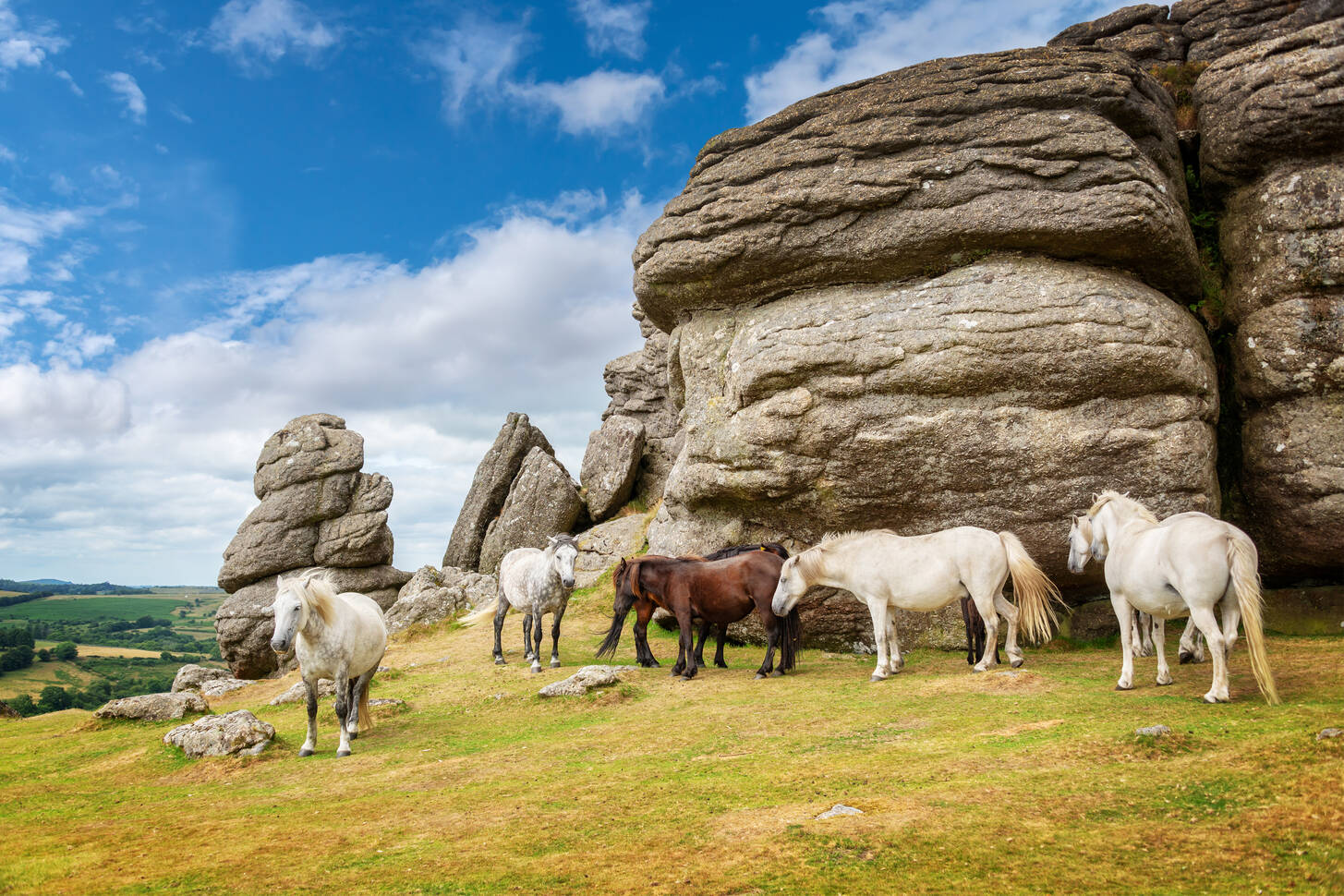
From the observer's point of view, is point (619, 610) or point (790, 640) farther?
point (619, 610)

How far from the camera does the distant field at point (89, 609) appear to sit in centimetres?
10511

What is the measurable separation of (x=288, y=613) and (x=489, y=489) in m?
19.4

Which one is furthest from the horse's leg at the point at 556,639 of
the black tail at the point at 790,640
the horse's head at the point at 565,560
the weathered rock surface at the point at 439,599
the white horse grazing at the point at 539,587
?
the weathered rock surface at the point at 439,599

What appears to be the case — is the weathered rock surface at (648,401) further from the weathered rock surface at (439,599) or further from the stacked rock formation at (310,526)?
the stacked rock formation at (310,526)

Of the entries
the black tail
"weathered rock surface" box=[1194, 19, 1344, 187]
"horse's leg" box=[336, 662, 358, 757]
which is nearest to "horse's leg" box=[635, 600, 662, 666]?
the black tail

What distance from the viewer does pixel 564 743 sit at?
9.08 metres

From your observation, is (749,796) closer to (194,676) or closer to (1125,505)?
(1125,505)

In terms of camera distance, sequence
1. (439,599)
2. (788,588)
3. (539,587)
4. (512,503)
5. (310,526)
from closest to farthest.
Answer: (788,588) < (539,587) < (439,599) < (512,503) < (310,526)

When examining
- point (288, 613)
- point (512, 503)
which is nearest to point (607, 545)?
point (512, 503)

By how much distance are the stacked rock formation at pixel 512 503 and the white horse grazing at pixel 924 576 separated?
14150 millimetres

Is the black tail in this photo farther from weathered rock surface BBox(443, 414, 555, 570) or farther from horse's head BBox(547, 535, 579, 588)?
weathered rock surface BBox(443, 414, 555, 570)

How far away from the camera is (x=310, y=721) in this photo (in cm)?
968

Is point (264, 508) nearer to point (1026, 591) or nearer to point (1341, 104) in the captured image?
point (1026, 591)

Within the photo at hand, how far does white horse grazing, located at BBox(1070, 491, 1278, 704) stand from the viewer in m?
8.29
